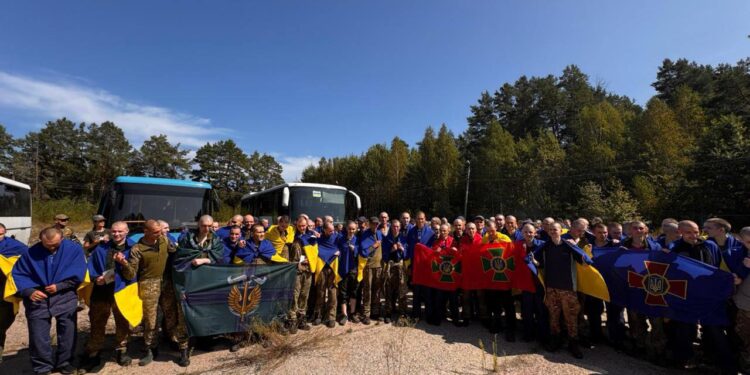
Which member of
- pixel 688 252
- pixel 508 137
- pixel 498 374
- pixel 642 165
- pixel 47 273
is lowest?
pixel 498 374

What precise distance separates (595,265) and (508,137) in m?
33.6

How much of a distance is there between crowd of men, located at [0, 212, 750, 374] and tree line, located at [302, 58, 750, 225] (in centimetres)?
2038

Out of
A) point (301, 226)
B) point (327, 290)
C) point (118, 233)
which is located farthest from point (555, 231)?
point (118, 233)

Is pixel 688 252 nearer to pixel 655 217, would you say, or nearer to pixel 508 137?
pixel 655 217

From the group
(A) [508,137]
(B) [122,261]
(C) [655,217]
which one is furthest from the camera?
(A) [508,137]

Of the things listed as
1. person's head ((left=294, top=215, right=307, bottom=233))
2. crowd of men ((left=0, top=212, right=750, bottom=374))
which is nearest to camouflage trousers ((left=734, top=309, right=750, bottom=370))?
crowd of men ((left=0, top=212, right=750, bottom=374))

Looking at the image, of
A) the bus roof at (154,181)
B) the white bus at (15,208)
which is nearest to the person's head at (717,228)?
the bus roof at (154,181)

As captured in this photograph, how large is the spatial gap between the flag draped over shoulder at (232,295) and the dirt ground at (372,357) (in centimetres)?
42

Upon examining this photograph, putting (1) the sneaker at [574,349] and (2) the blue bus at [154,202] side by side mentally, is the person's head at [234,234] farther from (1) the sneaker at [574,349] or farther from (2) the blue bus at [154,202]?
(1) the sneaker at [574,349]

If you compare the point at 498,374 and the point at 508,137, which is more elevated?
the point at 508,137

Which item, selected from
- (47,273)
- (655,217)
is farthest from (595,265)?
(655,217)

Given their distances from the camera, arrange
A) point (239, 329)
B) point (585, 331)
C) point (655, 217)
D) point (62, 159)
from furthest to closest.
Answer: point (62, 159), point (655, 217), point (585, 331), point (239, 329)

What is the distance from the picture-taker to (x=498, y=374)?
4500mm

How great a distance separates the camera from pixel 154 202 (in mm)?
8875
